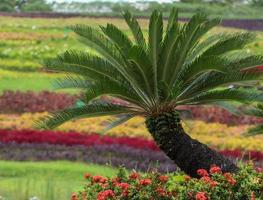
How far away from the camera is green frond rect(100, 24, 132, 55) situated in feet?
26.8

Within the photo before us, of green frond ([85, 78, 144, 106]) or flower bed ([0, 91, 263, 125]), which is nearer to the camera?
green frond ([85, 78, 144, 106])

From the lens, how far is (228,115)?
1642 cm

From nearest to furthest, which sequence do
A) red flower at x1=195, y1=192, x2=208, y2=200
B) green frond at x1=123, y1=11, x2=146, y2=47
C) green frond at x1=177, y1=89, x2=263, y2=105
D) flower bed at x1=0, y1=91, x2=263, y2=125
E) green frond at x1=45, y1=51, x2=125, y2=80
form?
red flower at x1=195, y1=192, x2=208, y2=200, green frond at x1=45, y1=51, x2=125, y2=80, green frond at x1=177, y1=89, x2=263, y2=105, green frond at x1=123, y1=11, x2=146, y2=47, flower bed at x1=0, y1=91, x2=263, y2=125

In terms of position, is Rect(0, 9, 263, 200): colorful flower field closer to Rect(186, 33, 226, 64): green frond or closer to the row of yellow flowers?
the row of yellow flowers

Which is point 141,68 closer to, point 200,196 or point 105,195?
point 105,195

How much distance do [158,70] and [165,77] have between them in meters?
0.10

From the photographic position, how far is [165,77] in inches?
324

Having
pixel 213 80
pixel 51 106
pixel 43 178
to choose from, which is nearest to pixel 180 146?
pixel 213 80

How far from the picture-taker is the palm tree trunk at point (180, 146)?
813cm

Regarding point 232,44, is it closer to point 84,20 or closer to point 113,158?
point 113,158

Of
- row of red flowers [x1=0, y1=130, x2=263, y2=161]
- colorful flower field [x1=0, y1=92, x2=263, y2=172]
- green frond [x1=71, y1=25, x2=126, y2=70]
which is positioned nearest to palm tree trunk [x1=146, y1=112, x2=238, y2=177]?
green frond [x1=71, y1=25, x2=126, y2=70]

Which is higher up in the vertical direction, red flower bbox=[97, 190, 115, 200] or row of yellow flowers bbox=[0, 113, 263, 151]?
row of yellow flowers bbox=[0, 113, 263, 151]

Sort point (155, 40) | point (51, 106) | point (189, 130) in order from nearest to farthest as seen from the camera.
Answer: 1. point (155, 40)
2. point (189, 130)
3. point (51, 106)

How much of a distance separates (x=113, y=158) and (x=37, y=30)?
16484mm
